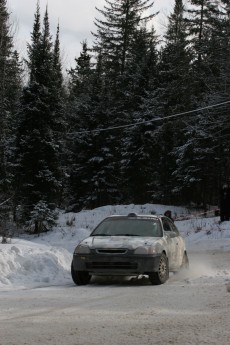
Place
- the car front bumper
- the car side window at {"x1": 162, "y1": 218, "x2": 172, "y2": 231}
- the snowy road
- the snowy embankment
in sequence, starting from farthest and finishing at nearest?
the car side window at {"x1": 162, "y1": 218, "x2": 172, "y2": 231}, the snowy embankment, the car front bumper, the snowy road

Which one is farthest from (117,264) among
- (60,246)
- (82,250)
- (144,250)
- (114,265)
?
(60,246)

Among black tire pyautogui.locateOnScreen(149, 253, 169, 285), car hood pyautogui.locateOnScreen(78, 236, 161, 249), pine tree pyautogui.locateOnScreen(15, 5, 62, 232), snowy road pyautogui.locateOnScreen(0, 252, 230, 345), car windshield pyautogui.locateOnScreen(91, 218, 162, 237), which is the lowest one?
snowy road pyautogui.locateOnScreen(0, 252, 230, 345)

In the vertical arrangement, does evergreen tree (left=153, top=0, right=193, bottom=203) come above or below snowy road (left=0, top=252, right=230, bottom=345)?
above

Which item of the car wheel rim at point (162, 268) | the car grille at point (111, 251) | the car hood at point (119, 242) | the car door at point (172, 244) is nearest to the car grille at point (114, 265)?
the car grille at point (111, 251)

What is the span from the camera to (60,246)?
70.3 feet

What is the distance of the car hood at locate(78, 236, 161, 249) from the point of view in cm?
1117

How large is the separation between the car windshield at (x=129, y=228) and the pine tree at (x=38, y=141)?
62.8 feet

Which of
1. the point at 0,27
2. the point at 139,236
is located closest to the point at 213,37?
the point at 0,27

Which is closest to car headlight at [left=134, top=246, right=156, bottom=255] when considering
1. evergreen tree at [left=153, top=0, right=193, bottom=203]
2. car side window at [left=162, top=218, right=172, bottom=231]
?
car side window at [left=162, top=218, right=172, bottom=231]

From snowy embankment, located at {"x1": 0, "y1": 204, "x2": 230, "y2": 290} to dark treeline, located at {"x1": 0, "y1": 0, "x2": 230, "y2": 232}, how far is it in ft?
6.92

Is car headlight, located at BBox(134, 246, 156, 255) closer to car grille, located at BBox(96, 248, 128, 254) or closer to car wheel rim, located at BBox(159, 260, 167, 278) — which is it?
car grille, located at BBox(96, 248, 128, 254)

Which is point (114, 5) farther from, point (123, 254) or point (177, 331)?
point (177, 331)

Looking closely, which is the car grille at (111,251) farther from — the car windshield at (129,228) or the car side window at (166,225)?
the car side window at (166,225)

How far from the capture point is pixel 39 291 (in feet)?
33.0
